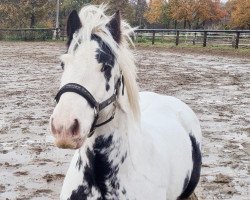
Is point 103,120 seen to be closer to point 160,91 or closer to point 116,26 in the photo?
point 116,26

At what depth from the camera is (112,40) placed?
102 inches

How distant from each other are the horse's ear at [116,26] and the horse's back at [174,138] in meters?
0.78

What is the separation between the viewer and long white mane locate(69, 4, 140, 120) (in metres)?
2.54

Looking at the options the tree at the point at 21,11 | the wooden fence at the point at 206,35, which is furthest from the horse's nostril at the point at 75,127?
the tree at the point at 21,11

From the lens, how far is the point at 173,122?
150 inches

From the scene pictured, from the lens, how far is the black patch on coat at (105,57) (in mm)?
2500

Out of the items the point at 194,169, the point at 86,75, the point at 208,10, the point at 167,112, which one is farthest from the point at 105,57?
the point at 208,10

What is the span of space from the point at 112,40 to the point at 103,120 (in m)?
0.48

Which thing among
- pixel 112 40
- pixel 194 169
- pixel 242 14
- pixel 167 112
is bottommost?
pixel 194 169

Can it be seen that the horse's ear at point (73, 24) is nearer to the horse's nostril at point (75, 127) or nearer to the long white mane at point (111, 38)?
the long white mane at point (111, 38)

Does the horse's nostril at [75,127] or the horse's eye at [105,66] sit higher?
the horse's eye at [105,66]

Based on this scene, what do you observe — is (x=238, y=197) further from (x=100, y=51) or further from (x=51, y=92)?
(x=51, y=92)

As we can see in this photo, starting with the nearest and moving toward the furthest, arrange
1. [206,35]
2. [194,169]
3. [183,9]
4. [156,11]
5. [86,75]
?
[86,75], [194,169], [206,35], [183,9], [156,11]

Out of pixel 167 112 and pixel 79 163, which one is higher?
pixel 167 112
